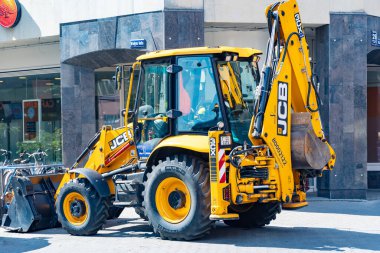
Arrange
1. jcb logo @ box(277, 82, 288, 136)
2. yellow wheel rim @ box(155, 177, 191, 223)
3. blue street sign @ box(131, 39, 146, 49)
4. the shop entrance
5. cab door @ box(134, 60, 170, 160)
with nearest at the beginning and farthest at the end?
jcb logo @ box(277, 82, 288, 136), yellow wheel rim @ box(155, 177, 191, 223), cab door @ box(134, 60, 170, 160), blue street sign @ box(131, 39, 146, 49), the shop entrance

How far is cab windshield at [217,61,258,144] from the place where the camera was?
10.1 m

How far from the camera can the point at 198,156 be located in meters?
9.97

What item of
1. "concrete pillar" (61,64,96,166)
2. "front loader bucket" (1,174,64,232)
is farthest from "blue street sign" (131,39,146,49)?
"front loader bucket" (1,174,64,232)

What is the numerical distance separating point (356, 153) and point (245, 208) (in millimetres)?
5590

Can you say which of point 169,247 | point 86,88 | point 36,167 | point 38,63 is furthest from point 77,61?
point 169,247

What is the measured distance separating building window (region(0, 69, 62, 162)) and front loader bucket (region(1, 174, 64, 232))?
6.69 metres

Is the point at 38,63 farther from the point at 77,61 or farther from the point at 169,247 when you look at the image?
the point at 169,247

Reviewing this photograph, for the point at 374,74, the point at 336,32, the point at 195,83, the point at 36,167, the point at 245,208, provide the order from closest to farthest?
the point at 195,83
the point at 245,208
the point at 36,167
the point at 336,32
the point at 374,74

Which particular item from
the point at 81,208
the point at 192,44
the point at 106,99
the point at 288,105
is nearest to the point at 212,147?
the point at 288,105

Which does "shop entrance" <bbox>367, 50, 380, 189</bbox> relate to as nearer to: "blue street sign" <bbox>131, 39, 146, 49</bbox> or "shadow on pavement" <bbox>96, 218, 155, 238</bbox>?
"blue street sign" <bbox>131, 39, 146, 49</bbox>

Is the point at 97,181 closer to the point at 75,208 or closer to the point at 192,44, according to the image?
the point at 75,208

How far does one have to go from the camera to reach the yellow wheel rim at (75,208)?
36.2ft

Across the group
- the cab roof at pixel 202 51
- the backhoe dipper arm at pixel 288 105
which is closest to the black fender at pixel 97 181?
the cab roof at pixel 202 51

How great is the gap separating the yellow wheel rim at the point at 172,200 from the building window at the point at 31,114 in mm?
8761
